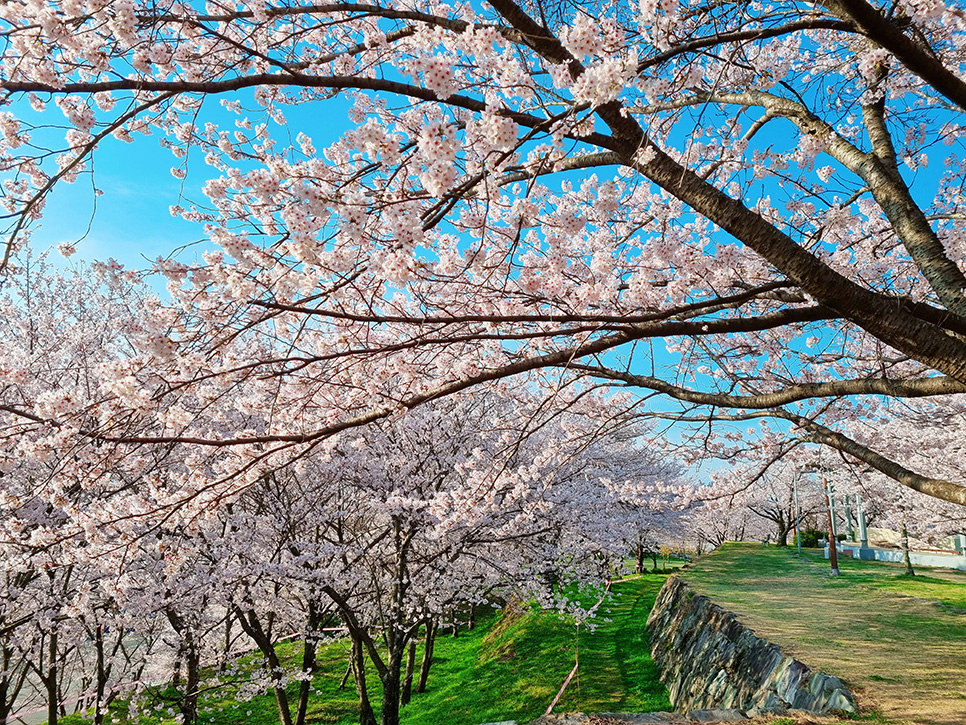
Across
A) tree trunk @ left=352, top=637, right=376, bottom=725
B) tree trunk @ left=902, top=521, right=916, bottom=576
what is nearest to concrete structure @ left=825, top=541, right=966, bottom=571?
tree trunk @ left=902, top=521, right=916, bottom=576

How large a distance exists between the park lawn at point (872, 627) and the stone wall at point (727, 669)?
0.30 m

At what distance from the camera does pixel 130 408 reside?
3295 millimetres

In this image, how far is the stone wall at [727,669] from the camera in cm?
626

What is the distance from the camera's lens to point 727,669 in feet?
28.7

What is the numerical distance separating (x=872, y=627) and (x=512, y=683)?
7.09 meters

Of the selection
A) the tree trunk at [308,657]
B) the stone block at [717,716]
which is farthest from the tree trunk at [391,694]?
the stone block at [717,716]

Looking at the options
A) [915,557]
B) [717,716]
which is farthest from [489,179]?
[915,557]

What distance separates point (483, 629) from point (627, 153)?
20926 mm

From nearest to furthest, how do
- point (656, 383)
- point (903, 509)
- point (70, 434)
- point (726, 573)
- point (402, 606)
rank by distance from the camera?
point (70, 434)
point (656, 383)
point (402, 606)
point (726, 573)
point (903, 509)

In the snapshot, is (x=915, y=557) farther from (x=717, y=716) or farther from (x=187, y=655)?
(x=187, y=655)

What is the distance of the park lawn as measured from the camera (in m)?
6.03

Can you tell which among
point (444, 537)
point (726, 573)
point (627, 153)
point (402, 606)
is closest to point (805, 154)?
point (627, 153)

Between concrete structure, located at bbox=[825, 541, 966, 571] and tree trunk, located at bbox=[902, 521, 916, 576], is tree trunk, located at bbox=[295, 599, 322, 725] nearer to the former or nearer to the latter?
tree trunk, located at bbox=[902, 521, 916, 576]

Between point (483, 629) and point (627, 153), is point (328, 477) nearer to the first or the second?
point (627, 153)
